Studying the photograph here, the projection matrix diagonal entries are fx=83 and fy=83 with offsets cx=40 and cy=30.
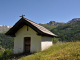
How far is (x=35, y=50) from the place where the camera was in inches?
395

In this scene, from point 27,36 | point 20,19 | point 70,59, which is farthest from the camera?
point 27,36

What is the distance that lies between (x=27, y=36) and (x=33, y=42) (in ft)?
3.71

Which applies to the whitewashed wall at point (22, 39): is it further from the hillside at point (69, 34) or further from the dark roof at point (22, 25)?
the hillside at point (69, 34)

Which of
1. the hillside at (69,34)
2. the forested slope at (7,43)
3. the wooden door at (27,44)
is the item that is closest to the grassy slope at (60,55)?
the wooden door at (27,44)

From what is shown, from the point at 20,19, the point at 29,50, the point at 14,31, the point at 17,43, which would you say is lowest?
the point at 29,50

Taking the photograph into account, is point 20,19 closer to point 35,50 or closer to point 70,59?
point 35,50

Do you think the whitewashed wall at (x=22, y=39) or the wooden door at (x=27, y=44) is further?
the wooden door at (x=27, y=44)

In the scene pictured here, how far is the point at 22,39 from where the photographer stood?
10.9 m

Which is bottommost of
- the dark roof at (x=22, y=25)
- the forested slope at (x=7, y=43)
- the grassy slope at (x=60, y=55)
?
the forested slope at (x=7, y=43)

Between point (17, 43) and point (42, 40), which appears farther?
point (17, 43)

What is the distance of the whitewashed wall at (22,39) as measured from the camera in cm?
999

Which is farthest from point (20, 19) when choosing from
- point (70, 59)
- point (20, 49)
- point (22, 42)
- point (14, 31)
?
point (70, 59)

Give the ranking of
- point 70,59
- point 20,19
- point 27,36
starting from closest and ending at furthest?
point 70,59
point 20,19
point 27,36

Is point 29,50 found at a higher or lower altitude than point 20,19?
lower
